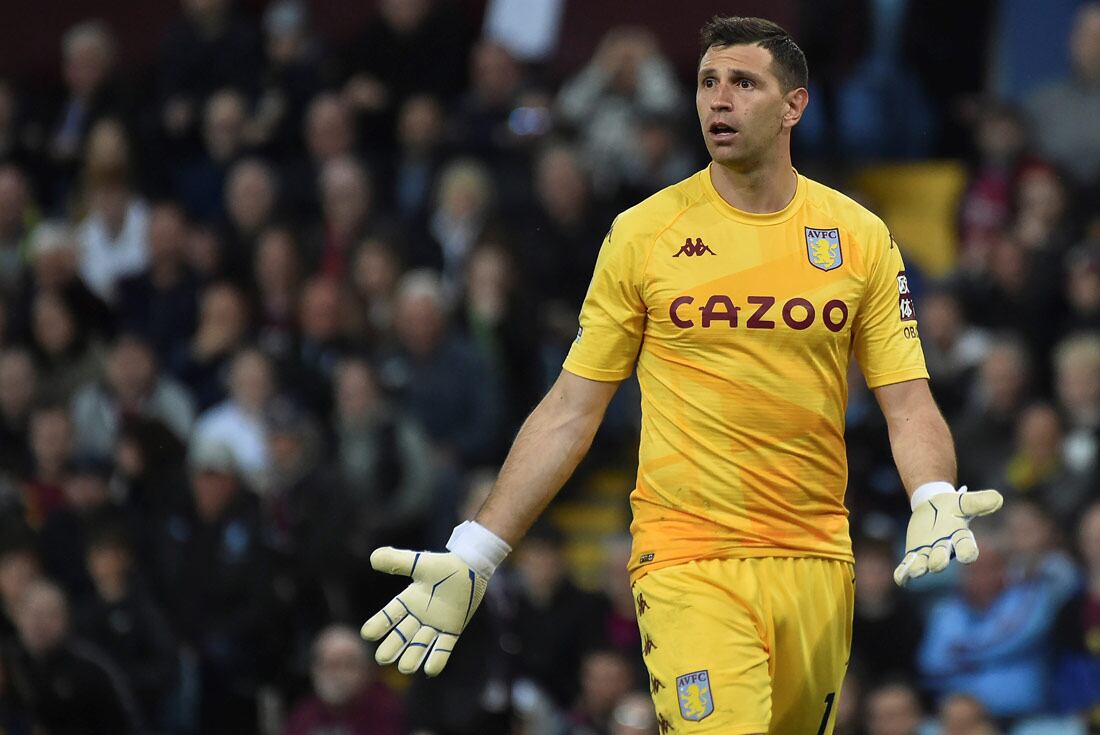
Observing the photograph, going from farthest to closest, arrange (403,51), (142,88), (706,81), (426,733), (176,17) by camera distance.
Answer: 1. (176,17)
2. (142,88)
3. (403,51)
4. (426,733)
5. (706,81)

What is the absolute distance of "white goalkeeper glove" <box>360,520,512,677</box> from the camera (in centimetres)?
603

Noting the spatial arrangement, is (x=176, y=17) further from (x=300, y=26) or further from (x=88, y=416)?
(x=88, y=416)

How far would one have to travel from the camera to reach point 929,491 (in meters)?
5.98

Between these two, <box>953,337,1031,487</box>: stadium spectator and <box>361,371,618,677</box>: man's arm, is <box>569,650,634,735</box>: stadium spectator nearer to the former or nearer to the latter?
<box>953,337,1031,487</box>: stadium spectator

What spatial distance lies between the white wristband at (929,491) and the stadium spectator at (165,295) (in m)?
8.73

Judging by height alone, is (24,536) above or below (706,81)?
below

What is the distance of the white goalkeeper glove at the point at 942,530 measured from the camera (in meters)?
5.66

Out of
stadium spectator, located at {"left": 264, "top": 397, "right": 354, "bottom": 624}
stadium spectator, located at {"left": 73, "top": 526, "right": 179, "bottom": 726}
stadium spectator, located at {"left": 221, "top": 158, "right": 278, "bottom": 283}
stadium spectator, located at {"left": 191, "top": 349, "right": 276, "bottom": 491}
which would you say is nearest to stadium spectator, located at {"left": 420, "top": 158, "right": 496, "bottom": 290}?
stadium spectator, located at {"left": 221, "top": 158, "right": 278, "bottom": 283}

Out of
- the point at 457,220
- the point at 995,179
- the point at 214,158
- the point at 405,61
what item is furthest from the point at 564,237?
the point at 214,158

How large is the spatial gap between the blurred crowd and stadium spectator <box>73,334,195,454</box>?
0.02 m

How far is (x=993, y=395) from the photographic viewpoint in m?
11.9

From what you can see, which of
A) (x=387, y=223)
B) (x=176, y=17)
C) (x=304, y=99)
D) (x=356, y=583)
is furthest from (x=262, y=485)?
(x=176, y=17)

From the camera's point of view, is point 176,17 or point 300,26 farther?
point 176,17

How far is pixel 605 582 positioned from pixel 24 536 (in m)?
3.40
